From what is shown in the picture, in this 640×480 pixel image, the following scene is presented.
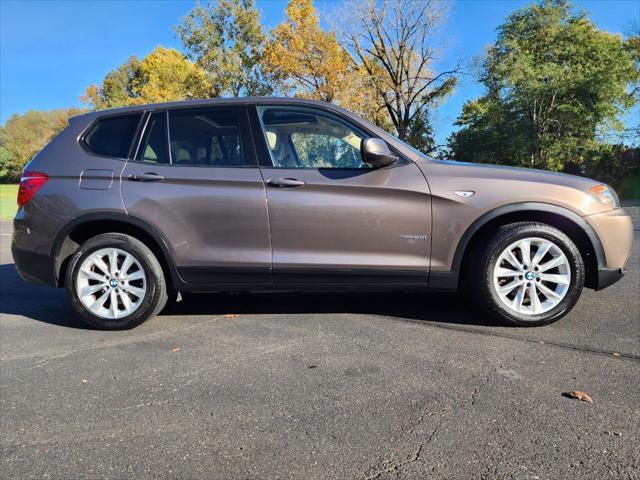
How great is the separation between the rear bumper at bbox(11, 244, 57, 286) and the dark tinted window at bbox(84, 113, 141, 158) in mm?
1002

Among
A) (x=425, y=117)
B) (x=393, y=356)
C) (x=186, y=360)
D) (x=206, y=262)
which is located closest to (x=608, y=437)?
(x=393, y=356)

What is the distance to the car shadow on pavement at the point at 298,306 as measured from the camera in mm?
4270

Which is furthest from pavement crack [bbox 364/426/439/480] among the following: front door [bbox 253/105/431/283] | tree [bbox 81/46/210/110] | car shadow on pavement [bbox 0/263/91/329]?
tree [bbox 81/46/210/110]

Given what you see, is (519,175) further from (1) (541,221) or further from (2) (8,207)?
(2) (8,207)

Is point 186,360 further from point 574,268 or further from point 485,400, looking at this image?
point 574,268

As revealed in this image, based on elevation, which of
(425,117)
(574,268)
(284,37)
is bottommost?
(574,268)

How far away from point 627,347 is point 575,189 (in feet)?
3.93

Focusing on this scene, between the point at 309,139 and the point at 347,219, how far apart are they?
2.58 feet

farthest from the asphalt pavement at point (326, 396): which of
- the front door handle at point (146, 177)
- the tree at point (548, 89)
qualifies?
the tree at point (548, 89)

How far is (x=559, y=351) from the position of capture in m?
3.27

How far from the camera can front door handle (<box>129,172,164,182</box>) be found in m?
3.95

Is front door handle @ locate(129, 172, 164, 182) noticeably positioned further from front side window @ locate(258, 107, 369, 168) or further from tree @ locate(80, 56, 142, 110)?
tree @ locate(80, 56, 142, 110)

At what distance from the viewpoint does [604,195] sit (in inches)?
150

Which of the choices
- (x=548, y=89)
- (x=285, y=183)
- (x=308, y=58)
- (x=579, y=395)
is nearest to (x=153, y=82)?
(x=308, y=58)
